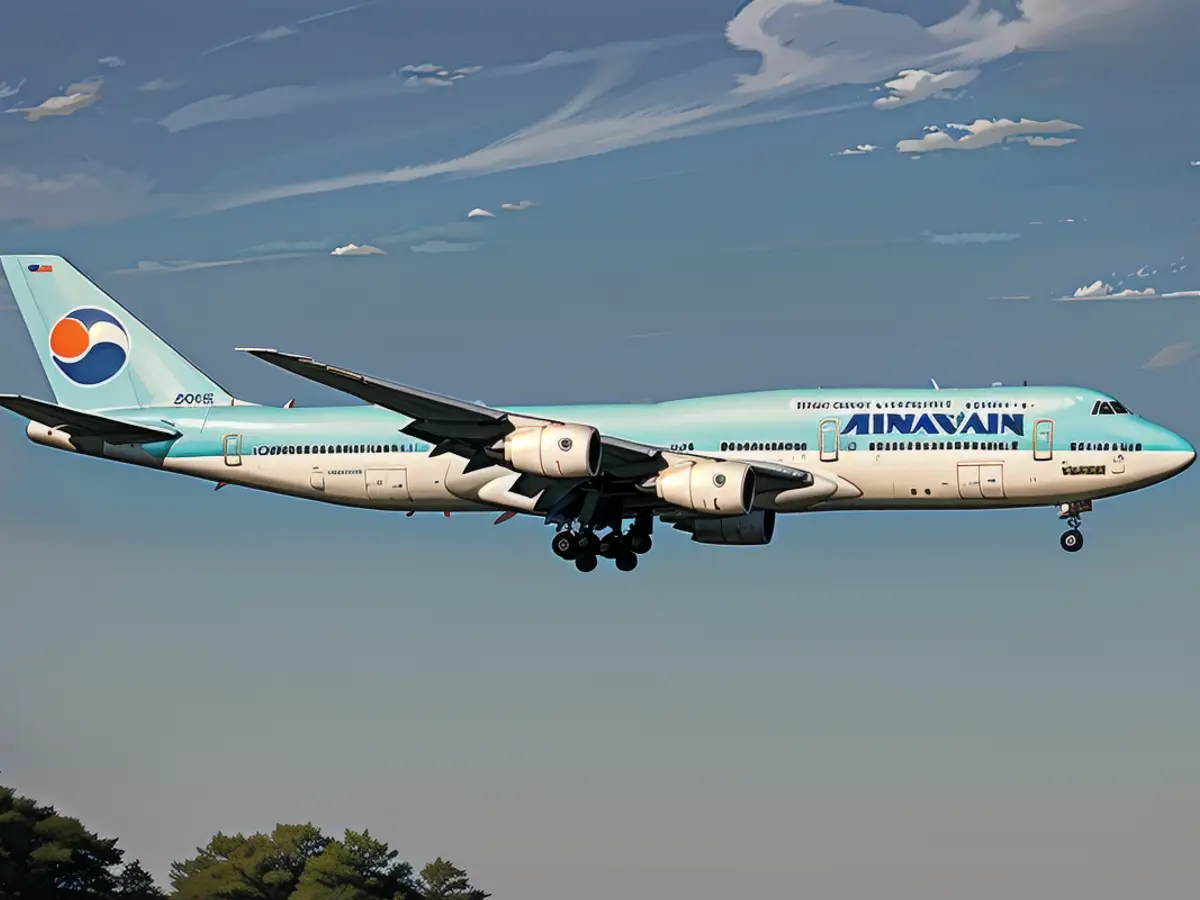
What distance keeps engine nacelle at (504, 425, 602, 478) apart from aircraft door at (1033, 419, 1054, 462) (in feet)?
45.5

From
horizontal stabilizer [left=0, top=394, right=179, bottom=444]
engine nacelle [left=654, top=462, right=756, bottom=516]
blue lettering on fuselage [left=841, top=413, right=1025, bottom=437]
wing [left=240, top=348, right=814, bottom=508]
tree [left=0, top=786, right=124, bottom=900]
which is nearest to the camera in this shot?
wing [left=240, top=348, right=814, bottom=508]

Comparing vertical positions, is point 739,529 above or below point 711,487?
above

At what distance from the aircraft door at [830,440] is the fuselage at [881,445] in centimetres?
3

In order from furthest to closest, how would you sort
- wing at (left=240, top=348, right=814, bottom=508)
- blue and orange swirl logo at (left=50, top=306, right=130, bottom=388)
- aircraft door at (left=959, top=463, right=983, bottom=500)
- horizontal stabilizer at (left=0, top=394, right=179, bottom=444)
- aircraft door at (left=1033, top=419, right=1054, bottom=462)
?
1. blue and orange swirl logo at (left=50, top=306, right=130, bottom=388)
2. horizontal stabilizer at (left=0, top=394, right=179, bottom=444)
3. aircraft door at (left=959, top=463, right=983, bottom=500)
4. aircraft door at (left=1033, top=419, right=1054, bottom=462)
5. wing at (left=240, top=348, right=814, bottom=508)

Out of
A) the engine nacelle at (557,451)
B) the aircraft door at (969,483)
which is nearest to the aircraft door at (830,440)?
the aircraft door at (969,483)

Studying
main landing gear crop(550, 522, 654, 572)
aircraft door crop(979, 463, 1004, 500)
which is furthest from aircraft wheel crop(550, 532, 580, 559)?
aircraft door crop(979, 463, 1004, 500)

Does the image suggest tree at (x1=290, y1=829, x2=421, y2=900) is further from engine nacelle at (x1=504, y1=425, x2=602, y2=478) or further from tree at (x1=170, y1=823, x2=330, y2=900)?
engine nacelle at (x1=504, y1=425, x2=602, y2=478)

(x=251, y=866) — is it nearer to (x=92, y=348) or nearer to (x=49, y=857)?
(x=49, y=857)

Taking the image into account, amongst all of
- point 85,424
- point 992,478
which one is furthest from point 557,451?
point 85,424

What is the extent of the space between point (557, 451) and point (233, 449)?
54.1ft

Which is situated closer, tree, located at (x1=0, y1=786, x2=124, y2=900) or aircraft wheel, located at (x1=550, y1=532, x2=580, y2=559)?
aircraft wheel, located at (x1=550, y1=532, x2=580, y2=559)

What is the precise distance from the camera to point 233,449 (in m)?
73.1

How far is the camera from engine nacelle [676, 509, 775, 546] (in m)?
69.2

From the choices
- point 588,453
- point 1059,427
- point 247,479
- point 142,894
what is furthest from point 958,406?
point 142,894
